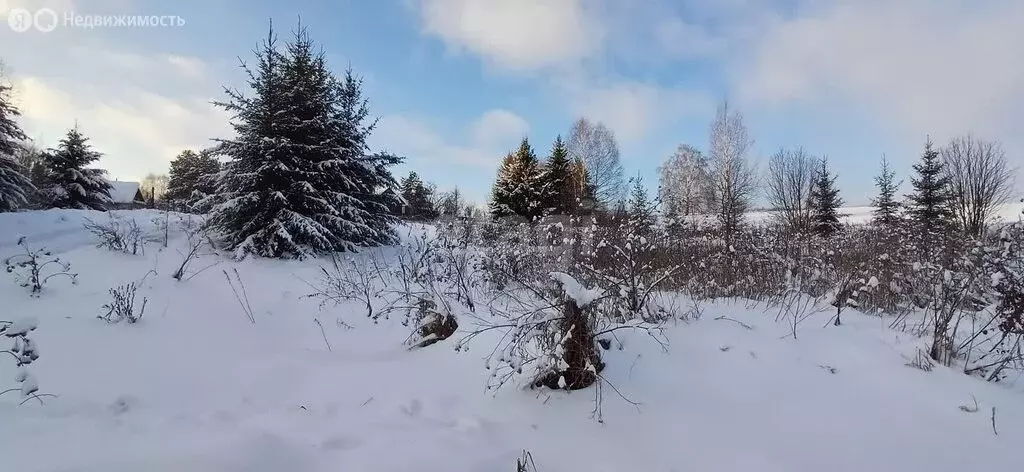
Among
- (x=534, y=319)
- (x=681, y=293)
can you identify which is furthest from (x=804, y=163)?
Answer: (x=534, y=319)

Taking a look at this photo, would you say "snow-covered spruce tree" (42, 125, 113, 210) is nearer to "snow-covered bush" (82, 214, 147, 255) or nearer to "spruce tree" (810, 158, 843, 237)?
"snow-covered bush" (82, 214, 147, 255)

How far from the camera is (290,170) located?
6.96 meters

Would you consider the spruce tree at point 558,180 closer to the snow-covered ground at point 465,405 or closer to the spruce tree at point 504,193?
the spruce tree at point 504,193

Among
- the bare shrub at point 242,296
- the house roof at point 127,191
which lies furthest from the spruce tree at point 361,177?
the house roof at point 127,191

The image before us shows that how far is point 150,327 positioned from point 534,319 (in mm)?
3161

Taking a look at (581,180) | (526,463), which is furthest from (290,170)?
(581,180)

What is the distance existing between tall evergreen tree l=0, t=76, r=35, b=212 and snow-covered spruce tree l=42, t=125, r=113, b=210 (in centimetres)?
554

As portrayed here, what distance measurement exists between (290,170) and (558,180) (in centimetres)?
1627

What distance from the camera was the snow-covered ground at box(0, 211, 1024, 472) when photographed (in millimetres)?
2059

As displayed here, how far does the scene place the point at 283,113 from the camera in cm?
719

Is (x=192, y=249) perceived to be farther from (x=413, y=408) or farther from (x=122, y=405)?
(x=413, y=408)

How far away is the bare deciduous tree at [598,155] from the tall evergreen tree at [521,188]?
8.54 feet

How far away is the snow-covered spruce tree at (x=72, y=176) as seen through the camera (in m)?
17.4

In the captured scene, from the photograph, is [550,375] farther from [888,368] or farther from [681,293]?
[681,293]
